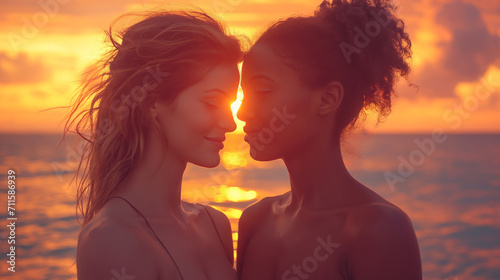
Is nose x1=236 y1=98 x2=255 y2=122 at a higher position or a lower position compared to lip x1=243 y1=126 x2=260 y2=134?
higher

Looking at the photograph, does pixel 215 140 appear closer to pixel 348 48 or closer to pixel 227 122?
pixel 227 122

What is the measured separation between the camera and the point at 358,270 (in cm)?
356

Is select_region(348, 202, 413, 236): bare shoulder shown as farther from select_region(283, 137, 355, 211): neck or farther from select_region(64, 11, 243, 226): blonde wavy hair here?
select_region(64, 11, 243, 226): blonde wavy hair

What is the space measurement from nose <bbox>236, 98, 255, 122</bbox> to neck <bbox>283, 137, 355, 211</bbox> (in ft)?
1.29

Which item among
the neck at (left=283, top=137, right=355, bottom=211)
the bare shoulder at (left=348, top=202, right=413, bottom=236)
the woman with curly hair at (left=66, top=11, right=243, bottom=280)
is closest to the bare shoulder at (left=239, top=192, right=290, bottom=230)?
the neck at (left=283, top=137, right=355, bottom=211)

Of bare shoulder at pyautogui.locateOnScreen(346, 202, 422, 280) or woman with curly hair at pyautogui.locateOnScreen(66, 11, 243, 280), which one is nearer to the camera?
bare shoulder at pyautogui.locateOnScreen(346, 202, 422, 280)

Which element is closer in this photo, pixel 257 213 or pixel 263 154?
Result: pixel 263 154

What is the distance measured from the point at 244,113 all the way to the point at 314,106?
487mm

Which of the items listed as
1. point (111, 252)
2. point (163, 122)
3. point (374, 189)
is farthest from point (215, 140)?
point (374, 189)

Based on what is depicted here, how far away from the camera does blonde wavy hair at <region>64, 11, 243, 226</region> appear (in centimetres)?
364

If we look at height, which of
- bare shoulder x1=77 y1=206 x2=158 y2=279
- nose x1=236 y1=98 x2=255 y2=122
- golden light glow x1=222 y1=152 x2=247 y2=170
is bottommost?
golden light glow x1=222 y1=152 x2=247 y2=170

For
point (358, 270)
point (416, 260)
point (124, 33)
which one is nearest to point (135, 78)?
point (124, 33)

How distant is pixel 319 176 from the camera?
3.98m

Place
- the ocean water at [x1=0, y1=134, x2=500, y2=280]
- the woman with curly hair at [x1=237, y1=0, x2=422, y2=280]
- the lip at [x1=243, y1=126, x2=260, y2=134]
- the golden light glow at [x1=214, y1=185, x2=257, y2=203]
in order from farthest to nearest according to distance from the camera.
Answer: the golden light glow at [x1=214, y1=185, x2=257, y2=203]
the ocean water at [x1=0, y1=134, x2=500, y2=280]
the lip at [x1=243, y1=126, x2=260, y2=134]
the woman with curly hair at [x1=237, y1=0, x2=422, y2=280]
